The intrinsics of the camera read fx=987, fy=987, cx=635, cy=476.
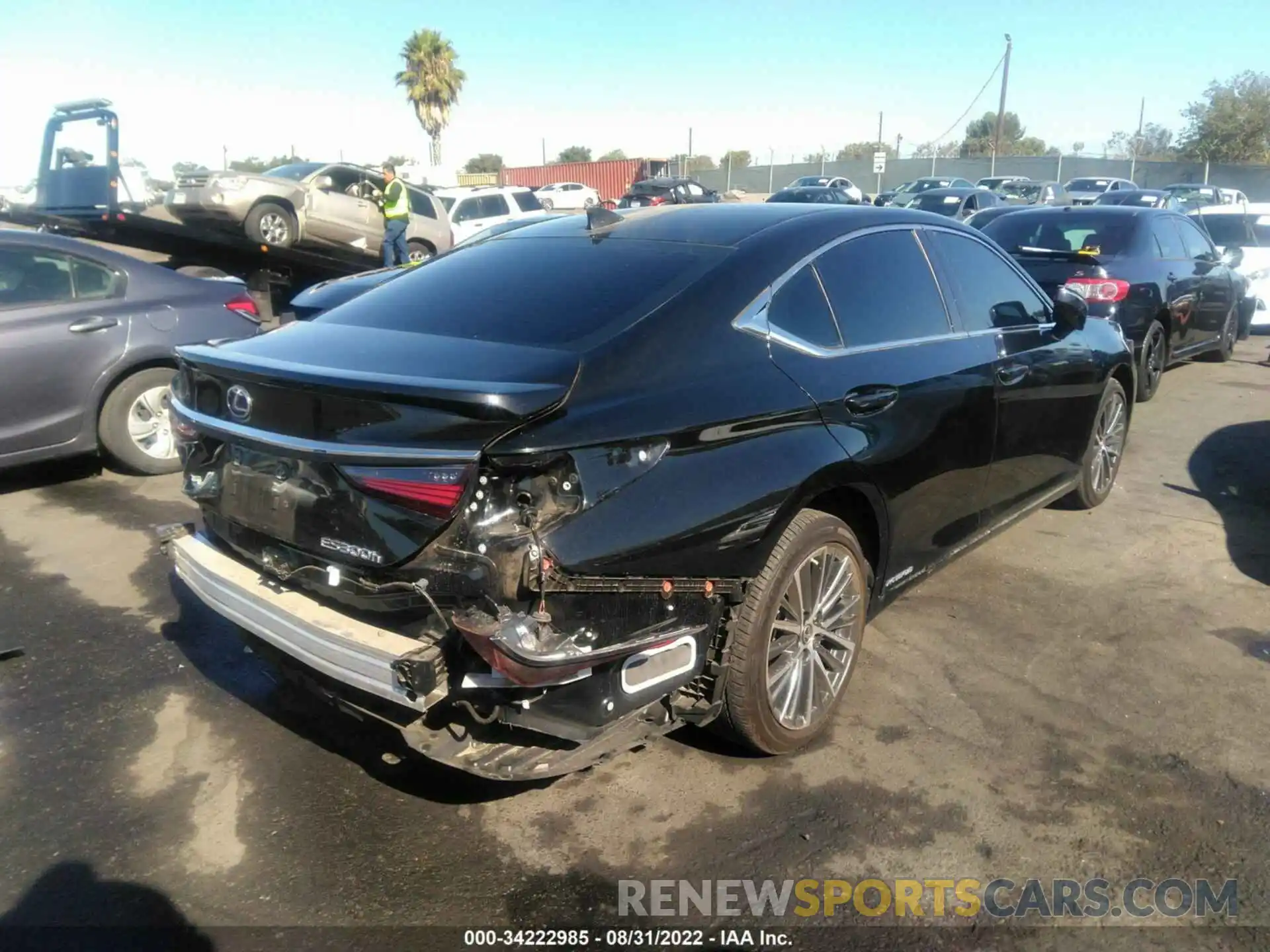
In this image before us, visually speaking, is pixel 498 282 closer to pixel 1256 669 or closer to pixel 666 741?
pixel 666 741

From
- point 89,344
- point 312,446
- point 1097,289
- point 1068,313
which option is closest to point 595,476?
point 312,446

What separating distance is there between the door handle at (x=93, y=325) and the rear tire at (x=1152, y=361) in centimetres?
793

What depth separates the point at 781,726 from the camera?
10.6 ft

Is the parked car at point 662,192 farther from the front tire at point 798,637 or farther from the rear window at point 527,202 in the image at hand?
the front tire at point 798,637

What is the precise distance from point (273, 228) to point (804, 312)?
39.8 ft

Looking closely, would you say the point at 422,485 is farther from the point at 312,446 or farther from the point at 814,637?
the point at 814,637

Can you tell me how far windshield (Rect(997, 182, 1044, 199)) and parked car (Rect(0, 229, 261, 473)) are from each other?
2806cm

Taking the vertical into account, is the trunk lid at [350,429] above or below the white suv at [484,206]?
below

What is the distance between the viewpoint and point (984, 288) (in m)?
4.44

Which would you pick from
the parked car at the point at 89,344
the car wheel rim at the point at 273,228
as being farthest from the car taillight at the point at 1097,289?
the car wheel rim at the point at 273,228

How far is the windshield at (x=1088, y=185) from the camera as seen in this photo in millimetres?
32219

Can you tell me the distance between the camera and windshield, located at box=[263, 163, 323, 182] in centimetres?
1419

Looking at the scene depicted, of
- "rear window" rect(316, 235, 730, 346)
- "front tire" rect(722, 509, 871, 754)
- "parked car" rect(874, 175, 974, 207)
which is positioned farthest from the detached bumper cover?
"parked car" rect(874, 175, 974, 207)

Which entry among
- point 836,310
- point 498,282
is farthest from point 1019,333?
point 498,282
